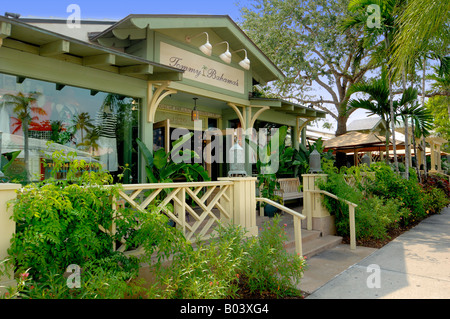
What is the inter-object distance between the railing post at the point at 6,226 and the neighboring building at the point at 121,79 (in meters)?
1.99

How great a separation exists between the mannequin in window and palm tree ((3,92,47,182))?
106 centimetres

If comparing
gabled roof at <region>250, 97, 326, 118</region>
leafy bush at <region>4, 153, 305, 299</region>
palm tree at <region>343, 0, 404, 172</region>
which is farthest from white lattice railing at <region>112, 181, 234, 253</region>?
palm tree at <region>343, 0, 404, 172</region>

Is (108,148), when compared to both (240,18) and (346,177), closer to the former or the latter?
(346,177)

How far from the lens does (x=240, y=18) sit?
18.3 metres

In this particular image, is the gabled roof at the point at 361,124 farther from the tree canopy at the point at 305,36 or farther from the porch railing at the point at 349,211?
the porch railing at the point at 349,211

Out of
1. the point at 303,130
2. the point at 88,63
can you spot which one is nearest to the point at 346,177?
the point at 303,130

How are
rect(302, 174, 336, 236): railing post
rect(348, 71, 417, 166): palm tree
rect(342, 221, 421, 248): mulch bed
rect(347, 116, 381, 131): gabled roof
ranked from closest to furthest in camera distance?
rect(342, 221, 421, 248): mulch bed < rect(302, 174, 336, 236): railing post < rect(348, 71, 417, 166): palm tree < rect(347, 116, 381, 131): gabled roof

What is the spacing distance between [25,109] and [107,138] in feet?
4.53

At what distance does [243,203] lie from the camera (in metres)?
4.71

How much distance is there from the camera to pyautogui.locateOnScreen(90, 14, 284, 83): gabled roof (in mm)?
5840

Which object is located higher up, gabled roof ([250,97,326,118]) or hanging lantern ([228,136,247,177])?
gabled roof ([250,97,326,118])

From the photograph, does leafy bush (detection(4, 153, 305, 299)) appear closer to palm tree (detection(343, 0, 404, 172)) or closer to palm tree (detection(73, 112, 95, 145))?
palm tree (detection(73, 112, 95, 145))

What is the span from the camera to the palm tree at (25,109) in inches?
184

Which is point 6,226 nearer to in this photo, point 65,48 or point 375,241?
point 65,48
